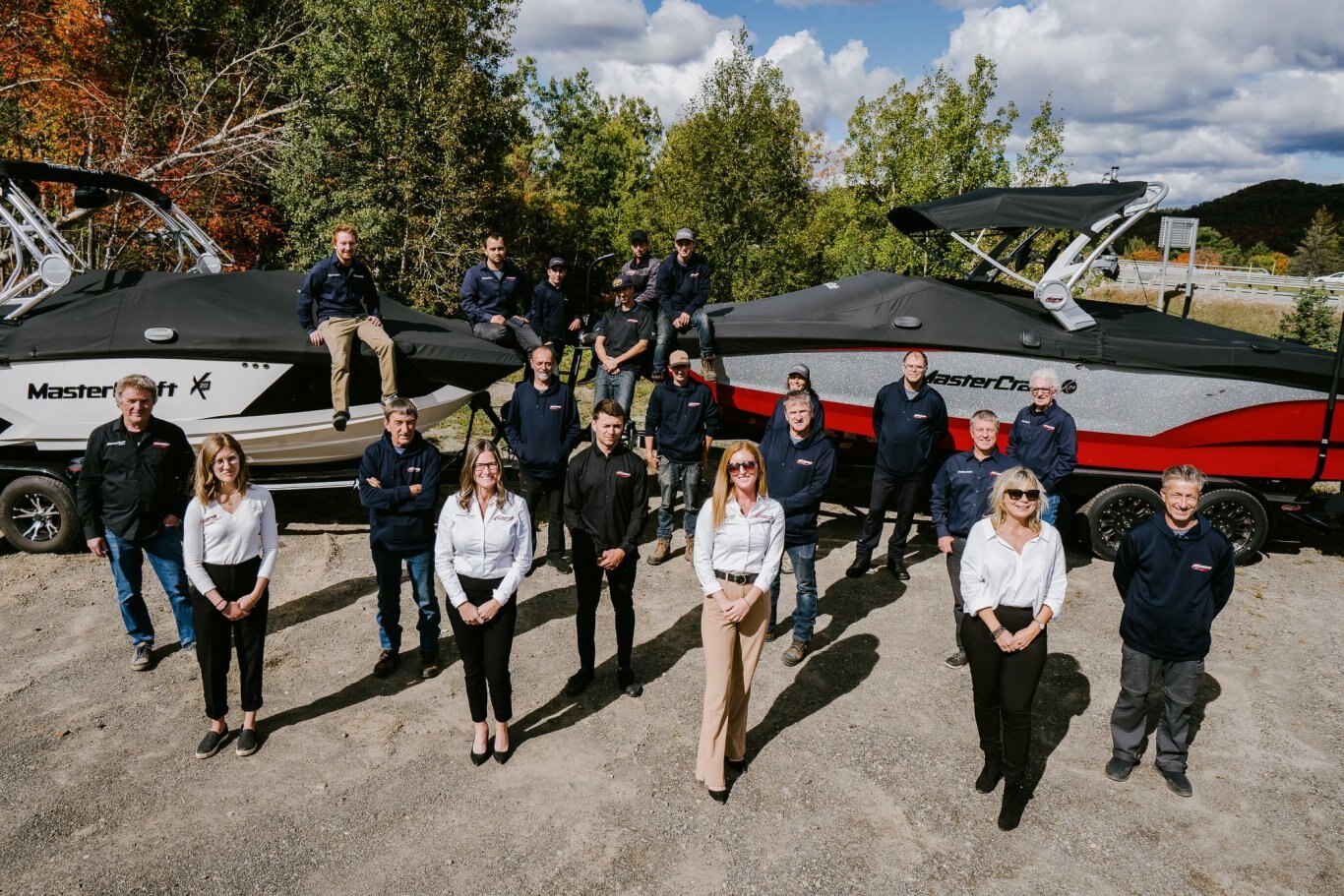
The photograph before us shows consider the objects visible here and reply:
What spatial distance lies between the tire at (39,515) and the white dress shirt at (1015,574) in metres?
6.84

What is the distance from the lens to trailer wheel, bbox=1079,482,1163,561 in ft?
23.2

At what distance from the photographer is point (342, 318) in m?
6.86

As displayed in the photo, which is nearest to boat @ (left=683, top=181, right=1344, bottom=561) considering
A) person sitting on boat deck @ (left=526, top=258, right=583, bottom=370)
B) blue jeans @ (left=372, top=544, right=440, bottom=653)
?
person sitting on boat deck @ (left=526, top=258, right=583, bottom=370)

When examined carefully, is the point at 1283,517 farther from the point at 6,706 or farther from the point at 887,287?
the point at 6,706

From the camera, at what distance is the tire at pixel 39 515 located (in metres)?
6.59

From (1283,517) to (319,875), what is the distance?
952cm

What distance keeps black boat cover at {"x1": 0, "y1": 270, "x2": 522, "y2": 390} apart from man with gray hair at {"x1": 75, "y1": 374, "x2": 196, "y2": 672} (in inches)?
76.1

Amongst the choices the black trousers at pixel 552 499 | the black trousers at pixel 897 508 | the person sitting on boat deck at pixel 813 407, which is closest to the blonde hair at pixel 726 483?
the person sitting on boat deck at pixel 813 407

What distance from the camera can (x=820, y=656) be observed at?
548 cm

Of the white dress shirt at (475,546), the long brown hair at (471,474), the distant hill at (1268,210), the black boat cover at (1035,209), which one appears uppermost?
the distant hill at (1268,210)

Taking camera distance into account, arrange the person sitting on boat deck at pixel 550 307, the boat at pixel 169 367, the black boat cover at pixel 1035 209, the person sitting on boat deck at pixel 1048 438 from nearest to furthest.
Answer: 1. the person sitting on boat deck at pixel 1048 438
2. the boat at pixel 169 367
3. the black boat cover at pixel 1035 209
4. the person sitting on boat deck at pixel 550 307

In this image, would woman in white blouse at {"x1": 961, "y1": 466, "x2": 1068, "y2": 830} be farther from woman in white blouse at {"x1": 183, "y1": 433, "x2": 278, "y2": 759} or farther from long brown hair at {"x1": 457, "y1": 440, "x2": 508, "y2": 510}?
woman in white blouse at {"x1": 183, "y1": 433, "x2": 278, "y2": 759}

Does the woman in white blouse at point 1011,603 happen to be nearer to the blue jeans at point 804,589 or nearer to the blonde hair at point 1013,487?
the blonde hair at point 1013,487

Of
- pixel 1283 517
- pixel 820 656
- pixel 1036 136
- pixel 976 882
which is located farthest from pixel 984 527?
pixel 1036 136
